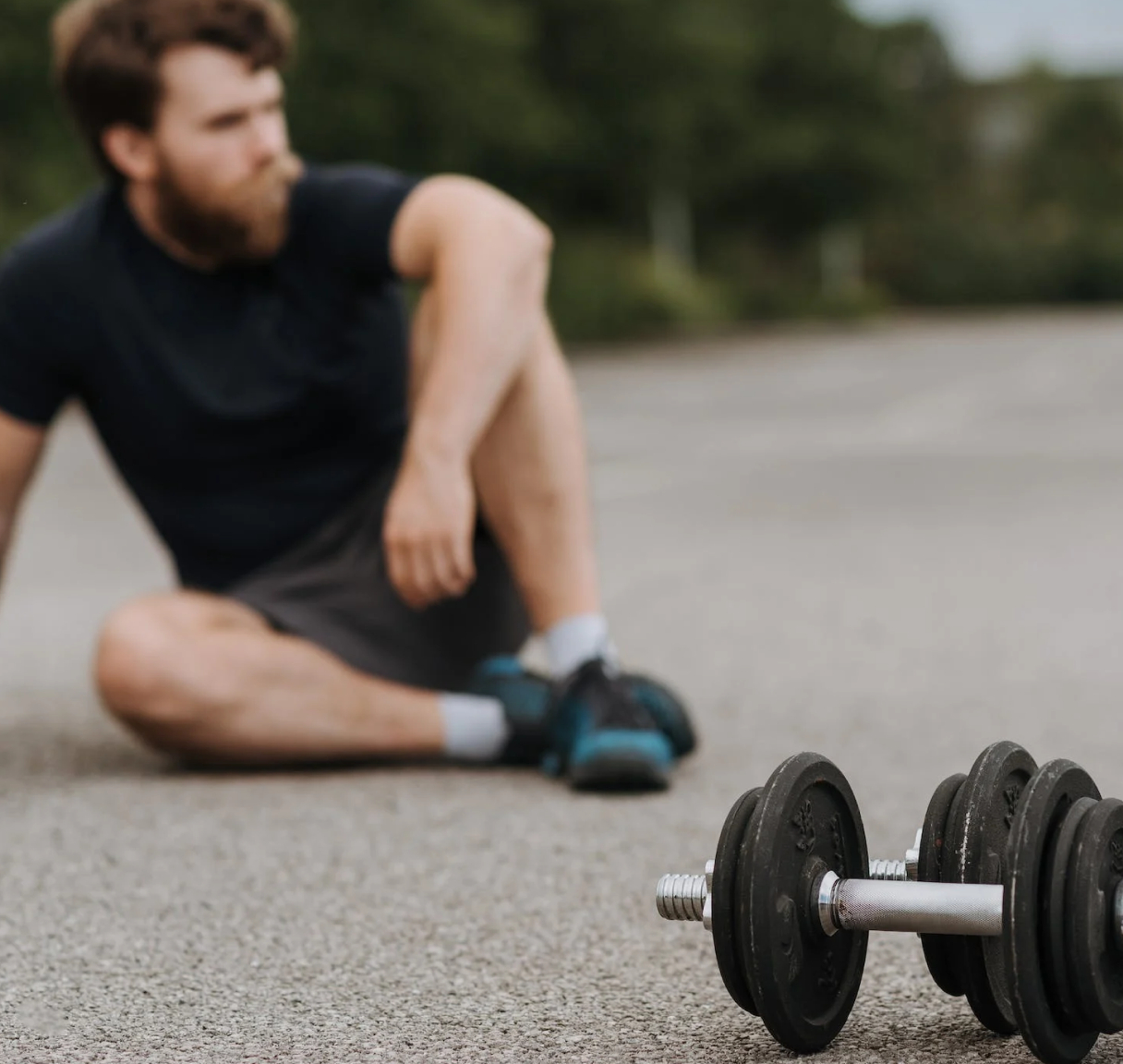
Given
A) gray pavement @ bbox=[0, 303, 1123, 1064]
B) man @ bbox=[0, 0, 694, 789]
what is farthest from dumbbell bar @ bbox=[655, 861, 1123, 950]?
man @ bbox=[0, 0, 694, 789]

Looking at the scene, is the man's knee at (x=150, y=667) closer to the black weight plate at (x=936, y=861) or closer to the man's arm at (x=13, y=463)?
the man's arm at (x=13, y=463)

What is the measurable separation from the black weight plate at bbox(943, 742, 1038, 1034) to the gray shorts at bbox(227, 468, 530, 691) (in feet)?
5.82

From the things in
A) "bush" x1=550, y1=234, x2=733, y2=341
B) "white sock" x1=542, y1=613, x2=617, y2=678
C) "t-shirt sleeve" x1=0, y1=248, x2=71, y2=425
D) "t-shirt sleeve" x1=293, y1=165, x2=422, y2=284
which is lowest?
"bush" x1=550, y1=234, x2=733, y2=341

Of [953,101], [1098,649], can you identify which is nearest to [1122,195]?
[953,101]

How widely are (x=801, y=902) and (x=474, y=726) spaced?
1622 millimetres

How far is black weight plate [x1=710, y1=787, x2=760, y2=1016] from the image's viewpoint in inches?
63.6

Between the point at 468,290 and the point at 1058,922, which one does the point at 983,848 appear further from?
the point at 468,290

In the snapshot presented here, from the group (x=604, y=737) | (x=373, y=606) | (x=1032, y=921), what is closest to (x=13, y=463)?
(x=373, y=606)

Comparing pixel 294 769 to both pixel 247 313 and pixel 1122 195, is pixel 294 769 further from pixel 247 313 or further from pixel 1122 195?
pixel 1122 195

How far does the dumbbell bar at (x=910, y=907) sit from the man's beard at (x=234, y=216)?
70.8 inches

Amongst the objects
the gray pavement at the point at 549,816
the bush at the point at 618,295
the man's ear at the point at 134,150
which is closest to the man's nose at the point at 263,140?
the man's ear at the point at 134,150

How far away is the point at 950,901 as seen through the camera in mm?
1606

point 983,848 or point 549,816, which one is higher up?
point 983,848

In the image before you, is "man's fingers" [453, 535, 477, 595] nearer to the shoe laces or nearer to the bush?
the shoe laces
